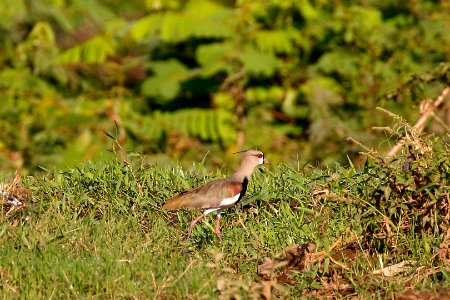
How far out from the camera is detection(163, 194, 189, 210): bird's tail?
677cm

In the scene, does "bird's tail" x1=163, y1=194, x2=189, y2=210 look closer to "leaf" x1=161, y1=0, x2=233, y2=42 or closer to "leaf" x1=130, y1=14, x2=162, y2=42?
"leaf" x1=161, y1=0, x2=233, y2=42

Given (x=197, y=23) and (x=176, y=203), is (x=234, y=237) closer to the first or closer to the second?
(x=176, y=203)

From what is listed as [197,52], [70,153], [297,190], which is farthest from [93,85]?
[297,190]

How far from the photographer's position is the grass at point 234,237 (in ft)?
19.3

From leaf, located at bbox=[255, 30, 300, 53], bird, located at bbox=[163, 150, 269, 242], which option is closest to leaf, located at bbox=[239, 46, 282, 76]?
leaf, located at bbox=[255, 30, 300, 53]

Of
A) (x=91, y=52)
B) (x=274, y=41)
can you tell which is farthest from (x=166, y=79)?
(x=274, y=41)

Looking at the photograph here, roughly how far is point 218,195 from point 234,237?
1.25 ft

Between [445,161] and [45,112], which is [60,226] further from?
[45,112]

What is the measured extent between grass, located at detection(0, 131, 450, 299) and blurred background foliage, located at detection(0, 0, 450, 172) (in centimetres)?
540

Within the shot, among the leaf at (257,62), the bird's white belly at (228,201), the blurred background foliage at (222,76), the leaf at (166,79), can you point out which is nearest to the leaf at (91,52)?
the blurred background foliage at (222,76)

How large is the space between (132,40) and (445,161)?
9.50 metres

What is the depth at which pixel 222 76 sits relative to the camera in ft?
47.3

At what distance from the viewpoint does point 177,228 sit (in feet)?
23.2

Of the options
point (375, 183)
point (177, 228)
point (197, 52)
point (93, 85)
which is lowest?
point (93, 85)
